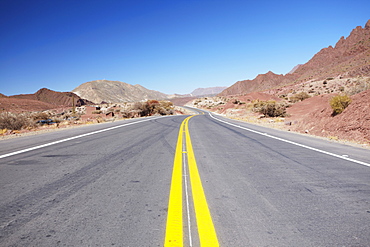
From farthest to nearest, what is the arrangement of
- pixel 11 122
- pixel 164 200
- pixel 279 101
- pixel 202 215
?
pixel 279 101 → pixel 11 122 → pixel 164 200 → pixel 202 215

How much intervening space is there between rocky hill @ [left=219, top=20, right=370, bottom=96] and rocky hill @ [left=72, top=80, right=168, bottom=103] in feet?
223

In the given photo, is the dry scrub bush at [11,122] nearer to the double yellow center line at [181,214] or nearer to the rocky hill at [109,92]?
the double yellow center line at [181,214]

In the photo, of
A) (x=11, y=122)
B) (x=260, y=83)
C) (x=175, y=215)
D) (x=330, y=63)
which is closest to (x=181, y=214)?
(x=175, y=215)

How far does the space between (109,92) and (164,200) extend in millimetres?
148459

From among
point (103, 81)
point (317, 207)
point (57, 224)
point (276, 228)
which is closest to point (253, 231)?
point (276, 228)

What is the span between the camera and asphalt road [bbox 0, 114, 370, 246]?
218 centimetres

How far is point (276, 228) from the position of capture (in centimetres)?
234

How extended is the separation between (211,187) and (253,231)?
4.20 ft

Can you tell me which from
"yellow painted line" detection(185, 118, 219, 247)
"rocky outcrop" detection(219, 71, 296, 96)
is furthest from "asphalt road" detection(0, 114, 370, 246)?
"rocky outcrop" detection(219, 71, 296, 96)

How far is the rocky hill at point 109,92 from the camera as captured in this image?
422 feet

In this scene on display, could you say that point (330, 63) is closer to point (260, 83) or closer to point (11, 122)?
point (260, 83)

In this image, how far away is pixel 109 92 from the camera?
5610 inches

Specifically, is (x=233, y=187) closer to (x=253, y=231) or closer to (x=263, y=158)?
(x=253, y=231)

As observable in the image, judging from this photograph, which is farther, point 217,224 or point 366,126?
point 366,126
